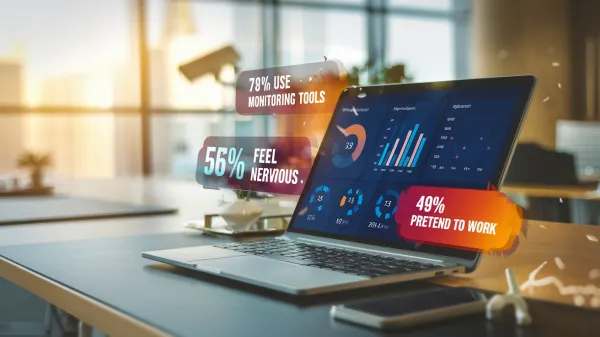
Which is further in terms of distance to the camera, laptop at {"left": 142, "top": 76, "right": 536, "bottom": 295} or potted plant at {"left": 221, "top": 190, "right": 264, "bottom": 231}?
potted plant at {"left": 221, "top": 190, "right": 264, "bottom": 231}

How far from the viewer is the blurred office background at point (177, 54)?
19.3 feet

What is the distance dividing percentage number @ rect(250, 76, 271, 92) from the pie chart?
0.94 feet

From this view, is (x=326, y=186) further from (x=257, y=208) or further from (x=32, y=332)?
(x=32, y=332)

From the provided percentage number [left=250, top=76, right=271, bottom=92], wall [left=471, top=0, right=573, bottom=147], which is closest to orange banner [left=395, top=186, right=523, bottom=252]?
percentage number [left=250, top=76, right=271, bottom=92]

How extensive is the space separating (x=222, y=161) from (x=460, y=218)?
A: 0.58m

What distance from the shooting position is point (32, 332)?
147cm

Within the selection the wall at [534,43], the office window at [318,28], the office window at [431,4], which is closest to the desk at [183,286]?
the wall at [534,43]

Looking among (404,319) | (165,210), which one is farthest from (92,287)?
(165,210)

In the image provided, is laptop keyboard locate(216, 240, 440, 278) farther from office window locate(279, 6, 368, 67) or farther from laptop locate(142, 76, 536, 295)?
office window locate(279, 6, 368, 67)

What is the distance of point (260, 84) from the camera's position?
1259 mm

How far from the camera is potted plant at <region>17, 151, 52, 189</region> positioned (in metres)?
2.47

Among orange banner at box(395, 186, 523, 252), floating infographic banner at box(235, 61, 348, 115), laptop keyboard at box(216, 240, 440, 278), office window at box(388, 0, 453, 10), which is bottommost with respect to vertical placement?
laptop keyboard at box(216, 240, 440, 278)

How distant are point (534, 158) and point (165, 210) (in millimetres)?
2800

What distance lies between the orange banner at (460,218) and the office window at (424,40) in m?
6.00
